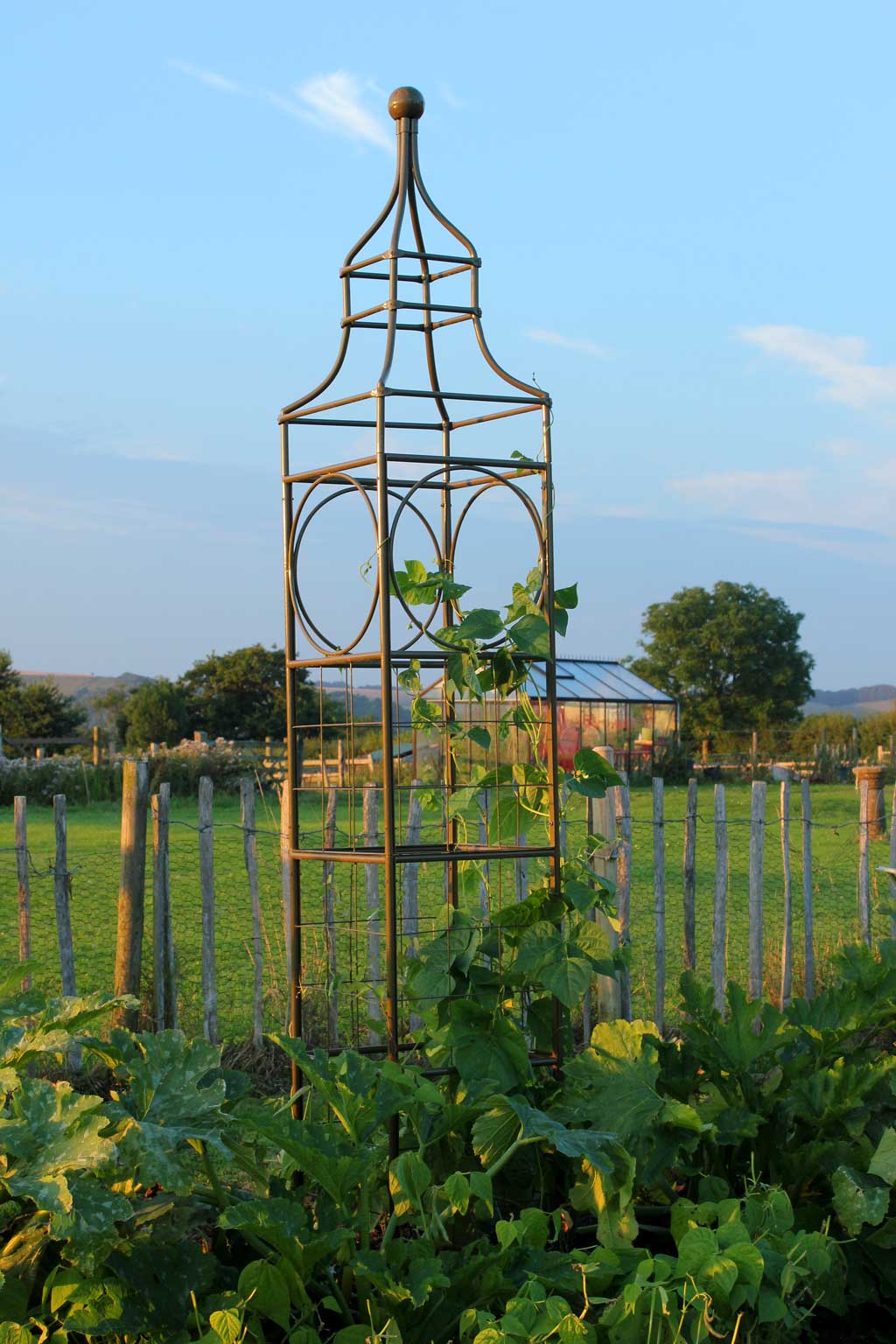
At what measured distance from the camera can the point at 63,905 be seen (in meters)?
5.63

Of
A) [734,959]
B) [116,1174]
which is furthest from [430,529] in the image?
[734,959]

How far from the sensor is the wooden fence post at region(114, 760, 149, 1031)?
5.66 metres

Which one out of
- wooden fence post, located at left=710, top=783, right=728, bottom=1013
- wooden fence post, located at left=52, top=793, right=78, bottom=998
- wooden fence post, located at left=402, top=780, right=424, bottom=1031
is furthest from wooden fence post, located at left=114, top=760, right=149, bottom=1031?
wooden fence post, located at left=710, top=783, right=728, bottom=1013

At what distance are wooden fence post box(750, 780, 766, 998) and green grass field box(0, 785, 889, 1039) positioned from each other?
0.10m

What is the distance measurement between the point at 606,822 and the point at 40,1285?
3771mm

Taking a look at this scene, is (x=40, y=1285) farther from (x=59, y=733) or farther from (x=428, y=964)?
(x=59, y=733)

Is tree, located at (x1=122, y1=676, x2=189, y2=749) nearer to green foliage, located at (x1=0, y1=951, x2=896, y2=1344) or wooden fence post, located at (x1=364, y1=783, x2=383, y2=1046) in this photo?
wooden fence post, located at (x1=364, y1=783, x2=383, y2=1046)

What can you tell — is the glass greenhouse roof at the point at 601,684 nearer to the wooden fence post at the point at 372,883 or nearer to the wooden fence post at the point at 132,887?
the wooden fence post at the point at 372,883

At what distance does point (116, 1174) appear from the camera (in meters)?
2.44

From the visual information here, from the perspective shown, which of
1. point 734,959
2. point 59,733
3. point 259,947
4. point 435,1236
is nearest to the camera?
point 435,1236

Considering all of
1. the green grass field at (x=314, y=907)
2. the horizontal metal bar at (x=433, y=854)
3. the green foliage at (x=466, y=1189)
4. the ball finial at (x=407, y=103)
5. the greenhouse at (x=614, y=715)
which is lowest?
the green grass field at (x=314, y=907)

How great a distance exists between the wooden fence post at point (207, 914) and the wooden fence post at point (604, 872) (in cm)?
159

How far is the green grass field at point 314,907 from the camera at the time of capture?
636 centimetres

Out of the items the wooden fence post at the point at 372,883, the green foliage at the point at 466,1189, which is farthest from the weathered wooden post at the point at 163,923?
the green foliage at the point at 466,1189
